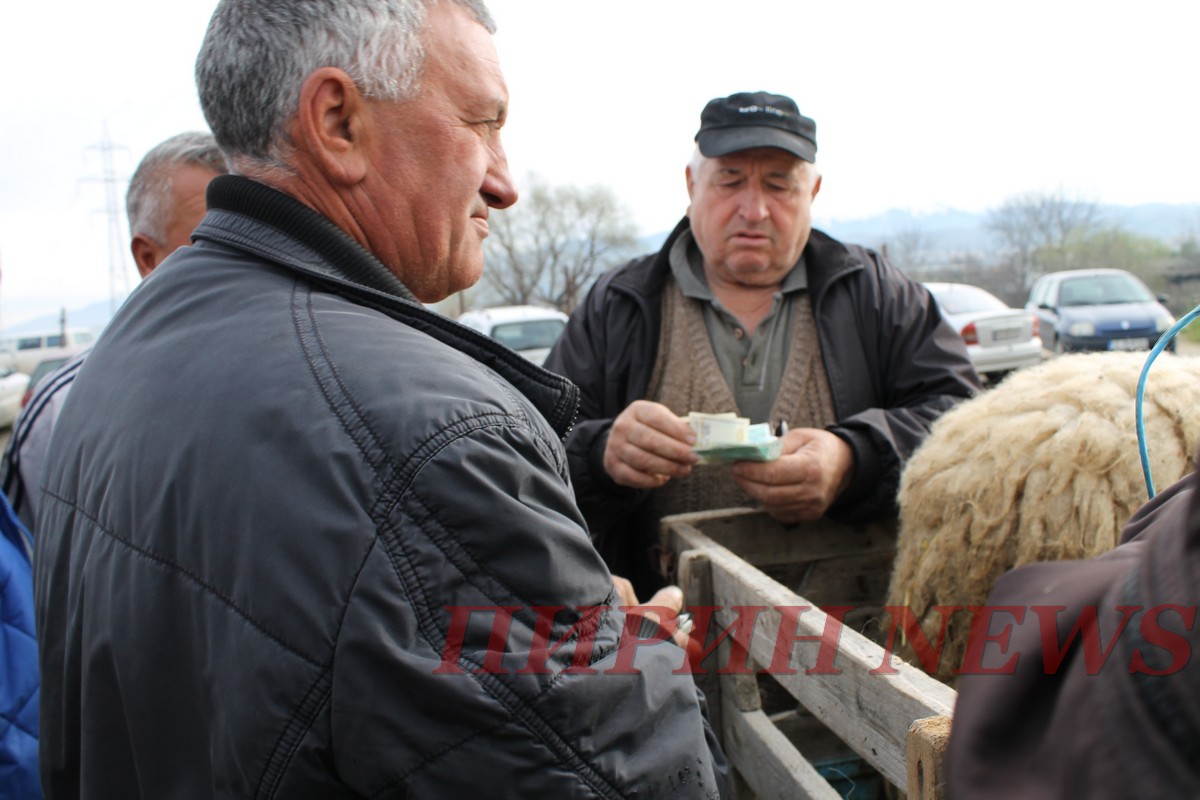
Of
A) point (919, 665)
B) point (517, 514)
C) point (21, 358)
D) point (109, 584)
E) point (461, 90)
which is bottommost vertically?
point (21, 358)

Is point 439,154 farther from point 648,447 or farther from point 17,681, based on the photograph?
point 17,681

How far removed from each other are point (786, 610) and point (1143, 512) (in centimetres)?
82

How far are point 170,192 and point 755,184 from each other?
1.82 m

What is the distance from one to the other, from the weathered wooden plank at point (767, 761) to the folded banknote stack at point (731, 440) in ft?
2.09

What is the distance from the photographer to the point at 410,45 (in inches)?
50.8

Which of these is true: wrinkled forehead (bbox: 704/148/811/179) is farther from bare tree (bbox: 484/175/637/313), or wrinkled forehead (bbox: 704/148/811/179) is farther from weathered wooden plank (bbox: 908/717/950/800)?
bare tree (bbox: 484/175/637/313)

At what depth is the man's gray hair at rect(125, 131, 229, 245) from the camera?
254 centimetres

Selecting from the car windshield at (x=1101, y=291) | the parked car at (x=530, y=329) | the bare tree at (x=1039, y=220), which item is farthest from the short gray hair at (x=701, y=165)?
the bare tree at (x=1039, y=220)

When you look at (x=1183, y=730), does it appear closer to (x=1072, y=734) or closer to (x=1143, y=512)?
(x=1072, y=734)

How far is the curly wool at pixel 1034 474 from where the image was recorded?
1591 millimetres

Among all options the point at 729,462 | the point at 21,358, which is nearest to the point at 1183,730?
the point at 729,462

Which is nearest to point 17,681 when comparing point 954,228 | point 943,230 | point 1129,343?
point 1129,343

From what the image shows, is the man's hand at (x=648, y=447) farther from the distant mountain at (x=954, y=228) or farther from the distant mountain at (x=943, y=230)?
the distant mountain at (x=954, y=228)

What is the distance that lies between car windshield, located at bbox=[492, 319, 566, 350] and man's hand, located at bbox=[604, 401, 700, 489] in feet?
42.8
